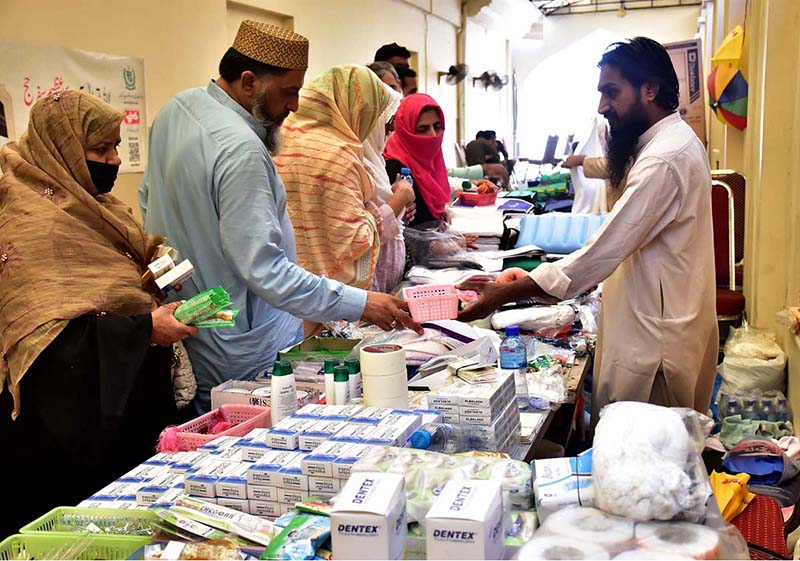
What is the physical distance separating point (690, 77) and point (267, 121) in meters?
8.03

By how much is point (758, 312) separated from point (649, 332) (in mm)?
2607

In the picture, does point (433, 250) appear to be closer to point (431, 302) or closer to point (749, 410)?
point (431, 302)

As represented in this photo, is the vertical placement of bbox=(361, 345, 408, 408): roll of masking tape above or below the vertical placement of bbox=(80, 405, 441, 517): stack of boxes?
above

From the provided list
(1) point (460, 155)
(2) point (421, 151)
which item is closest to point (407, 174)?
(2) point (421, 151)

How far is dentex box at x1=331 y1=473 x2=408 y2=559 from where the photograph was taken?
112cm

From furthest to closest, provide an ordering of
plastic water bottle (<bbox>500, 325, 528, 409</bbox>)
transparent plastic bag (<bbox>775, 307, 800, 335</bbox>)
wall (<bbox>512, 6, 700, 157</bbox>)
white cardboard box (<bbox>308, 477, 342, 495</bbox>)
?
wall (<bbox>512, 6, 700, 157</bbox>), transparent plastic bag (<bbox>775, 307, 800, 335</bbox>), plastic water bottle (<bbox>500, 325, 528, 409</bbox>), white cardboard box (<bbox>308, 477, 342, 495</bbox>)

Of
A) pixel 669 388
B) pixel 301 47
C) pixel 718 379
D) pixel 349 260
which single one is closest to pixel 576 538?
pixel 669 388

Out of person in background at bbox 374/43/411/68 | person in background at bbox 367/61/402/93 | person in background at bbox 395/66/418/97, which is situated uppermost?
person in background at bbox 374/43/411/68

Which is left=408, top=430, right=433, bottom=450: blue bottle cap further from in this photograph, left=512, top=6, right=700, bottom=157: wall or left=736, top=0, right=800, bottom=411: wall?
left=512, top=6, right=700, bottom=157: wall

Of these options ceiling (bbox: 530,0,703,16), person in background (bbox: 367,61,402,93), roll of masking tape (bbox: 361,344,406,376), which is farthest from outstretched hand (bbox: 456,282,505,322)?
ceiling (bbox: 530,0,703,16)

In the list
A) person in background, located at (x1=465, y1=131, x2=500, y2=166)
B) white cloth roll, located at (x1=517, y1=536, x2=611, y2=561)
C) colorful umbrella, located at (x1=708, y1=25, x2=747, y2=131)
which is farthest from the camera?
person in background, located at (x1=465, y1=131, x2=500, y2=166)

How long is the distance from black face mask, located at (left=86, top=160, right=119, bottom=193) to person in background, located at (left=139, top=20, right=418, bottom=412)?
0.15 metres

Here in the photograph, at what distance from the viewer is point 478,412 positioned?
1.77 metres

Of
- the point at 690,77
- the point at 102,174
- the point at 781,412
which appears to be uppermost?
the point at 690,77
